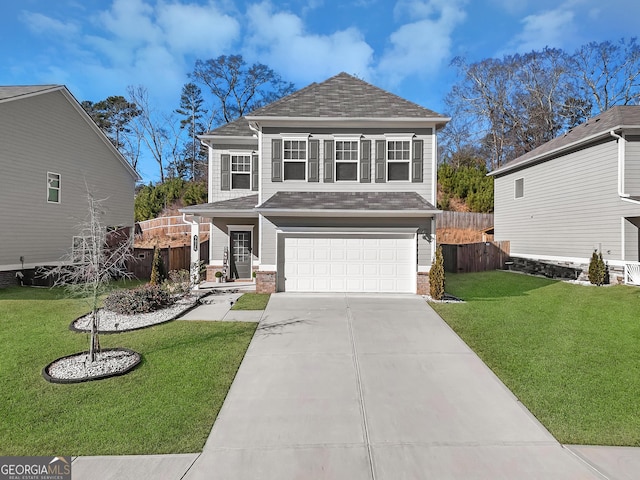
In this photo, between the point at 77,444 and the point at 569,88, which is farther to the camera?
the point at 569,88

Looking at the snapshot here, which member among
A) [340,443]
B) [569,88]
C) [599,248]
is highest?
[569,88]

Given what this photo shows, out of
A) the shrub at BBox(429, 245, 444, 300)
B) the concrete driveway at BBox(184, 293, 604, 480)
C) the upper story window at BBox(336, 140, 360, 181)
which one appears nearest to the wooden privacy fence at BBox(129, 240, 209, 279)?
the upper story window at BBox(336, 140, 360, 181)

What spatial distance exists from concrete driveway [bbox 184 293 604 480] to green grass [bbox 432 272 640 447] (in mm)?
402

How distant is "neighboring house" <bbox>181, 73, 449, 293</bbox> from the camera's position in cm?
1088

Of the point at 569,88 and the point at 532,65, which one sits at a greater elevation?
the point at 532,65

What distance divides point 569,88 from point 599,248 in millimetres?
21855

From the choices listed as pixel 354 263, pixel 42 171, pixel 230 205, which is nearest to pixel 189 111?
pixel 42 171

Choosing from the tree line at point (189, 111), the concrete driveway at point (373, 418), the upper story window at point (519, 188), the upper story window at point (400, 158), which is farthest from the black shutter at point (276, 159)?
the tree line at point (189, 111)

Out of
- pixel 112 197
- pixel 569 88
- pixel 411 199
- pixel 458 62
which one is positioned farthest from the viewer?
pixel 458 62

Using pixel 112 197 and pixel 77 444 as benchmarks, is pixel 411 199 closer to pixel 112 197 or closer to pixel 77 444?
pixel 77 444

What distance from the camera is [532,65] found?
2866 centimetres

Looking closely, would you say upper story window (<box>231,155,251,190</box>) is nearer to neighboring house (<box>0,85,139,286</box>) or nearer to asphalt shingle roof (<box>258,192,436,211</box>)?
asphalt shingle roof (<box>258,192,436,211</box>)

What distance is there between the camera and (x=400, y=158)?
37.7 ft

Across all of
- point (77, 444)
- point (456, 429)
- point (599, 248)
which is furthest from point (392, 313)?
point (599, 248)
